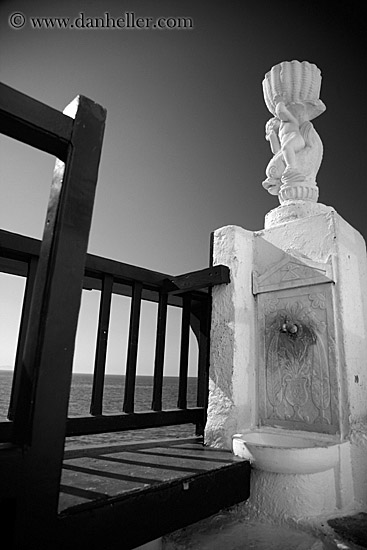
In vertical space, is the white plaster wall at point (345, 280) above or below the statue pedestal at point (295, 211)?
below

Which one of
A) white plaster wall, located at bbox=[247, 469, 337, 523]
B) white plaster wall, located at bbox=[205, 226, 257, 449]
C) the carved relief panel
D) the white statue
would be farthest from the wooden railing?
the white statue

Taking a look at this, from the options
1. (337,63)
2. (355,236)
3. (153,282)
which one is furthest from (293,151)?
(337,63)

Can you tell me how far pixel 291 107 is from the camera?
3.49m

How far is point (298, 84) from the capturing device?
11.2ft

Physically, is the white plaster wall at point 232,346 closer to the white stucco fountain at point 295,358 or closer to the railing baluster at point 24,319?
the white stucco fountain at point 295,358

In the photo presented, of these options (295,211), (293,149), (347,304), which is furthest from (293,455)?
(293,149)

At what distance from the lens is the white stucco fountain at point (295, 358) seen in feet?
7.06

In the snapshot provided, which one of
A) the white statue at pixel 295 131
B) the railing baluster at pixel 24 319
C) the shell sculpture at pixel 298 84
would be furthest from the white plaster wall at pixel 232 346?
the shell sculpture at pixel 298 84

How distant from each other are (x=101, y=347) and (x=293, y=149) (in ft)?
8.16

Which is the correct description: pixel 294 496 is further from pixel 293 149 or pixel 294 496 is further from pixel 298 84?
pixel 298 84

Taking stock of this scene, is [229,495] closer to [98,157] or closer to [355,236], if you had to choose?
[98,157]

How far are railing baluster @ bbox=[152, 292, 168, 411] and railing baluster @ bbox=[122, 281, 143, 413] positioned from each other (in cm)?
22

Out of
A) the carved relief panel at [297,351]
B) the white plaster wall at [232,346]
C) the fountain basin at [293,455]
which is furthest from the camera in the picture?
the white plaster wall at [232,346]

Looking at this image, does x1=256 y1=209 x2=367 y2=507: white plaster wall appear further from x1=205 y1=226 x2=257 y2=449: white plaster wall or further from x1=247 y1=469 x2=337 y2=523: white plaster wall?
x1=205 y1=226 x2=257 y2=449: white plaster wall
